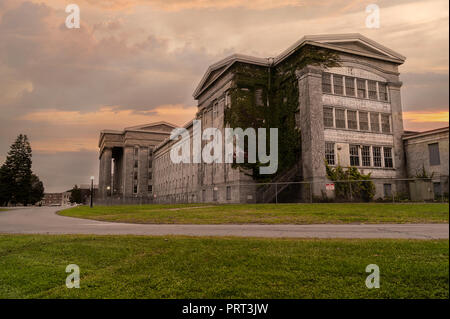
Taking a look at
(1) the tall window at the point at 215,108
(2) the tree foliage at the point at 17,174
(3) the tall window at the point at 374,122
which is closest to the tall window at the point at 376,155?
(3) the tall window at the point at 374,122

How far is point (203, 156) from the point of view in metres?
53.2

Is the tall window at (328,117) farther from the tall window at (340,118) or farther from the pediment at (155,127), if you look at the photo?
the pediment at (155,127)

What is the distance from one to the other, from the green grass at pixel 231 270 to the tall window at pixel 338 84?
31.9 m

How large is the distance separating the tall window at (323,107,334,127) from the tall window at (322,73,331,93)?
2.10m

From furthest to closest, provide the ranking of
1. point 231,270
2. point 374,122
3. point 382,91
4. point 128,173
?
1. point 128,173
2. point 382,91
3. point 374,122
4. point 231,270

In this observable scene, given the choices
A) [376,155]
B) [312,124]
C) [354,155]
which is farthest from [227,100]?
[376,155]

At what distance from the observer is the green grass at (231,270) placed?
18.7ft

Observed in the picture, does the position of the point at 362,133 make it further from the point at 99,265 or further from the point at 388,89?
the point at 99,265

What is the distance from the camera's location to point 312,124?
118 feet

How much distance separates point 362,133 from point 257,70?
1533 cm

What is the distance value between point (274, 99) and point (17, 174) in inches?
2880

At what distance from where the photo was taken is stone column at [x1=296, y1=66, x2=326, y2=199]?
116 ft

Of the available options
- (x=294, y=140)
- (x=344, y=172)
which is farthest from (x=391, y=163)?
(x=294, y=140)

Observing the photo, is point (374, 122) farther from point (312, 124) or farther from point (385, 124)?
point (312, 124)
